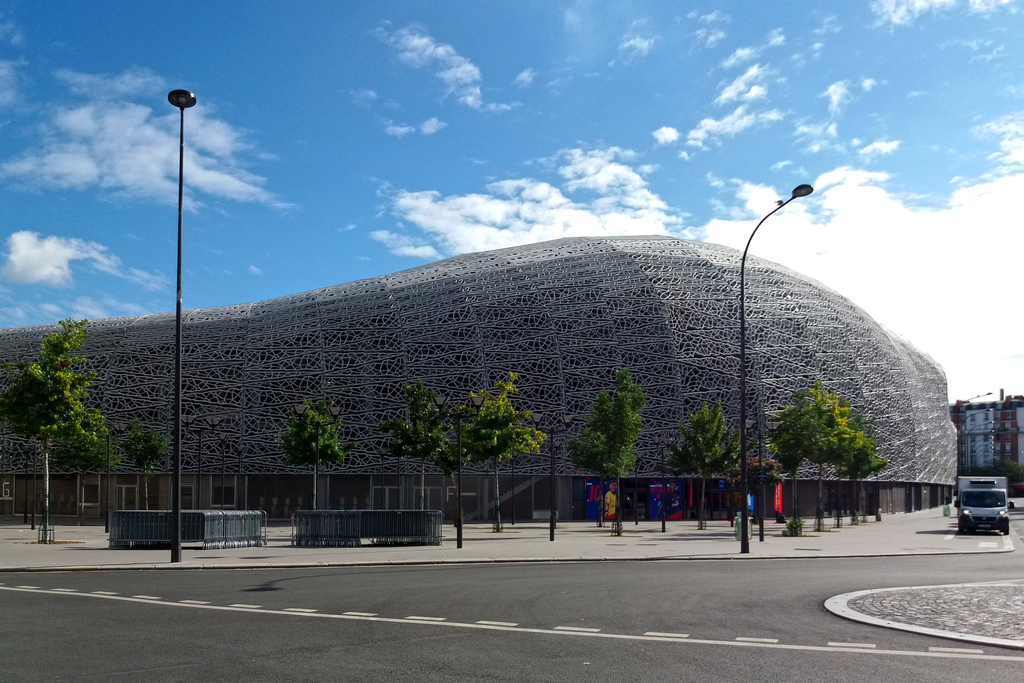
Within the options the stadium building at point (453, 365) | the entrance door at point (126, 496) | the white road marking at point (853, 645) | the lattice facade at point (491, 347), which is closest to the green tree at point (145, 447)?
A: the stadium building at point (453, 365)

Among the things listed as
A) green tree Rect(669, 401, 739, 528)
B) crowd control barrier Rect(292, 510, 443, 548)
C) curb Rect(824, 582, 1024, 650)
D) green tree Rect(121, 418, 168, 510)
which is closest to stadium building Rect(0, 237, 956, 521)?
green tree Rect(121, 418, 168, 510)

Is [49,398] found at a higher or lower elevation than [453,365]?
lower

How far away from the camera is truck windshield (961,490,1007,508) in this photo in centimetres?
4249

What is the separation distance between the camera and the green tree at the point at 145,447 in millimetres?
52250

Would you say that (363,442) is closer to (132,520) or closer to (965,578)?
(132,520)

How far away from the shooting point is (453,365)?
55188mm

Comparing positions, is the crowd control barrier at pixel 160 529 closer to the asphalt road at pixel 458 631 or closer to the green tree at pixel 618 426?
the asphalt road at pixel 458 631

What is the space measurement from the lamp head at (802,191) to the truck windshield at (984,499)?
2274 cm

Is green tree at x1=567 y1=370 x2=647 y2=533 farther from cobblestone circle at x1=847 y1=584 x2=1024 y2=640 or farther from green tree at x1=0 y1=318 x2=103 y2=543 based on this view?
cobblestone circle at x1=847 y1=584 x2=1024 y2=640

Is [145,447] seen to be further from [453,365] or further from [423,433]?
[423,433]

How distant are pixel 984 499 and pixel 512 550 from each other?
2587cm

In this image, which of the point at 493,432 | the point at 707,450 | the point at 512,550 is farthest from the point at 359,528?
the point at 707,450

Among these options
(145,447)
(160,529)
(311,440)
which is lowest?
(160,529)

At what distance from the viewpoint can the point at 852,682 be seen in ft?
28.1
